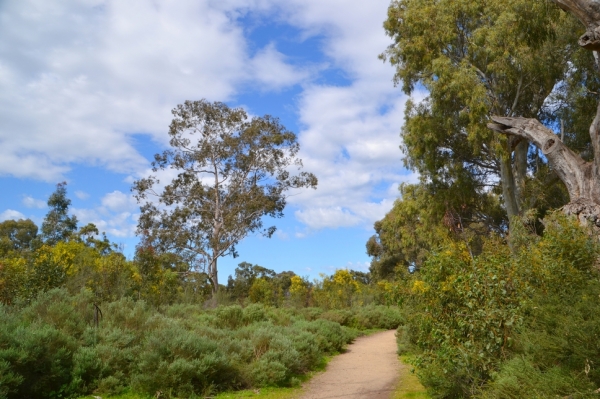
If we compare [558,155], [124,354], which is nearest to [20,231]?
[124,354]

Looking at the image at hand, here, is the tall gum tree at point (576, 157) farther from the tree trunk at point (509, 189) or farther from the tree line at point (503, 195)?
the tree trunk at point (509, 189)

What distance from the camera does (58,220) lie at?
33531 mm

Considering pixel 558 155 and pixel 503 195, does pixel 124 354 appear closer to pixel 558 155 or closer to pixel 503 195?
pixel 558 155

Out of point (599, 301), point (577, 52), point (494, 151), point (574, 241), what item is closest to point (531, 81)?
point (577, 52)

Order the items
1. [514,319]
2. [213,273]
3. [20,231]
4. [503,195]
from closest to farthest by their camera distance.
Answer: [514,319] → [503,195] → [213,273] → [20,231]

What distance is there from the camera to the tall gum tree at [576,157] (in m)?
8.66

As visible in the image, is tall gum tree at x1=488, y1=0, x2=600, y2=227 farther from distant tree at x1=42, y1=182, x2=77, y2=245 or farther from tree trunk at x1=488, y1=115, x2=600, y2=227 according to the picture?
distant tree at x1=42, y1=182, x2=77, y2=245

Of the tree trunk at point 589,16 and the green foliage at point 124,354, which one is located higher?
the tree trunk at point 589,16

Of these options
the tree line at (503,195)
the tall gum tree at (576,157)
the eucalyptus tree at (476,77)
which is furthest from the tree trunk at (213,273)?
the tall gum tree at (576,157)

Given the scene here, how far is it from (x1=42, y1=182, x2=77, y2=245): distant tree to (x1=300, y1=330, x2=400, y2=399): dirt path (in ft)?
88.3

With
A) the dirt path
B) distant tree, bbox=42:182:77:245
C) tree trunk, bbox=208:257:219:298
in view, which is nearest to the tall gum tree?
the dirt path

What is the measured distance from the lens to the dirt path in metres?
7.70

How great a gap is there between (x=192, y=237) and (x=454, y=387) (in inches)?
861

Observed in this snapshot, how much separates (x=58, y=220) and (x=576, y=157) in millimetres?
32801
